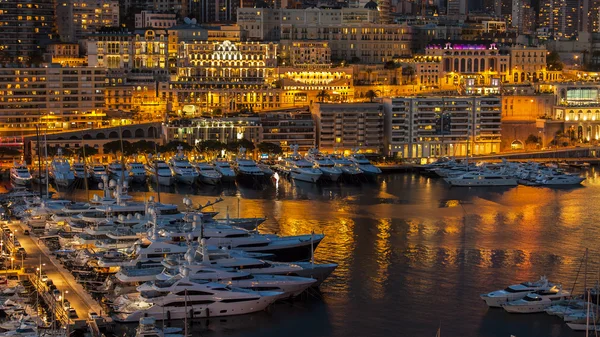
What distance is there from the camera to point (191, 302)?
18734 millimetres

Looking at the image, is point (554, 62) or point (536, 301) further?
point (554, 62)

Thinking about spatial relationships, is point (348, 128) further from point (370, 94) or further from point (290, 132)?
point (370, 94)

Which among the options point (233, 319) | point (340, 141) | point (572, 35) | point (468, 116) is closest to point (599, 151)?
point (468, 116)

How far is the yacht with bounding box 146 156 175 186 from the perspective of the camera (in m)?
34.5

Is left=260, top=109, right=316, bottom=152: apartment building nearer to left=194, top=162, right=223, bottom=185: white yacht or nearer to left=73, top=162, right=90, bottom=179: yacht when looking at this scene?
left=194, top=162, right=223, bottom=185: white yacht

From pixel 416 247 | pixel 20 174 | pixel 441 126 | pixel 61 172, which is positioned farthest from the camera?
pixel 441 126

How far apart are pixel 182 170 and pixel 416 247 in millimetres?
11999

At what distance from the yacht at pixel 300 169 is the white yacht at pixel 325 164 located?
0.17 meters

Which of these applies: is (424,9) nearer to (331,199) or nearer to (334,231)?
(331,199)

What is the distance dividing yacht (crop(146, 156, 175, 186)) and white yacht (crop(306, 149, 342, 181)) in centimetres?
422

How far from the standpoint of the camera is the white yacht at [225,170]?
115 feet

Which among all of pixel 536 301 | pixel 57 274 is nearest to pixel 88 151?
pixel 57 274

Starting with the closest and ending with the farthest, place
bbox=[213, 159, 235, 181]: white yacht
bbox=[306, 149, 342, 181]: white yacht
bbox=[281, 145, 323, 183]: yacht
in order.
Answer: bbox=[213, 159, 235, 181]: white yacht, bbox=[281, 145, 323, 183]: yacht, bbox=[306, 149, 342, 181]: white yacht

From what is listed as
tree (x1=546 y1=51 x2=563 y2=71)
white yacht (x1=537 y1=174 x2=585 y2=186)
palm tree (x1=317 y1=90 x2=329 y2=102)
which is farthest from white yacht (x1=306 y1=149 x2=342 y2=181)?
tree (x1=546 y1=51 x2=563 y2=71)
